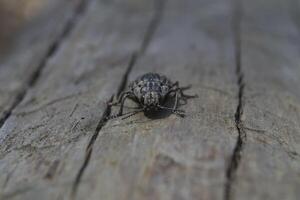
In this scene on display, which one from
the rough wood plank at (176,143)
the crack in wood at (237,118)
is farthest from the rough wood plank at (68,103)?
the crack in wood at (237,118)

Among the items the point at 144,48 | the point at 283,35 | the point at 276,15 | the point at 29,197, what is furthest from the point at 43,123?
the point at 276,15

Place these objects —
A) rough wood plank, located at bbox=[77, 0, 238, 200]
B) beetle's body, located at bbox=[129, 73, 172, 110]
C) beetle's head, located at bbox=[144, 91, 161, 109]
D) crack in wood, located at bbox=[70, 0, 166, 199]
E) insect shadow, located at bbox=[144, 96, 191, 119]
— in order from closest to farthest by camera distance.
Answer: rough wood plank, located at bbox=[77, 0, 238, 200] < crack in wood, located at bbox=[70, 0, 166, 199] < insect shadow, located at bbox=[144, 96, 191, 119] < beetle's head, located at bbox=[144, 91, 161, 109] < beetle's body, located at bbox=[129, 73, 172, 110]

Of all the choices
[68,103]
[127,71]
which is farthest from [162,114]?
[127,71]

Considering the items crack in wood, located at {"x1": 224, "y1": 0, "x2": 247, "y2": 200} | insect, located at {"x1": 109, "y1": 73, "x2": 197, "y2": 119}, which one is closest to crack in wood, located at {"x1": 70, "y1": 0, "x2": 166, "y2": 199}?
insect, located at {"x1": 109, "y1": 73, "x2": 197, "y2": 119}

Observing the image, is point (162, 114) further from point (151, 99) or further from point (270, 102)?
point (270, 102)

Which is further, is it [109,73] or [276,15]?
[276,15]

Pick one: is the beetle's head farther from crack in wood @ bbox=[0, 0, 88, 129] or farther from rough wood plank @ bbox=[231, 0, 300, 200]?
crack in wood @ bbox=[0, 0, 88, 129]

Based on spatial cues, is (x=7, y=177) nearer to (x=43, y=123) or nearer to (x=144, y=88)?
(x=43, y=123)
